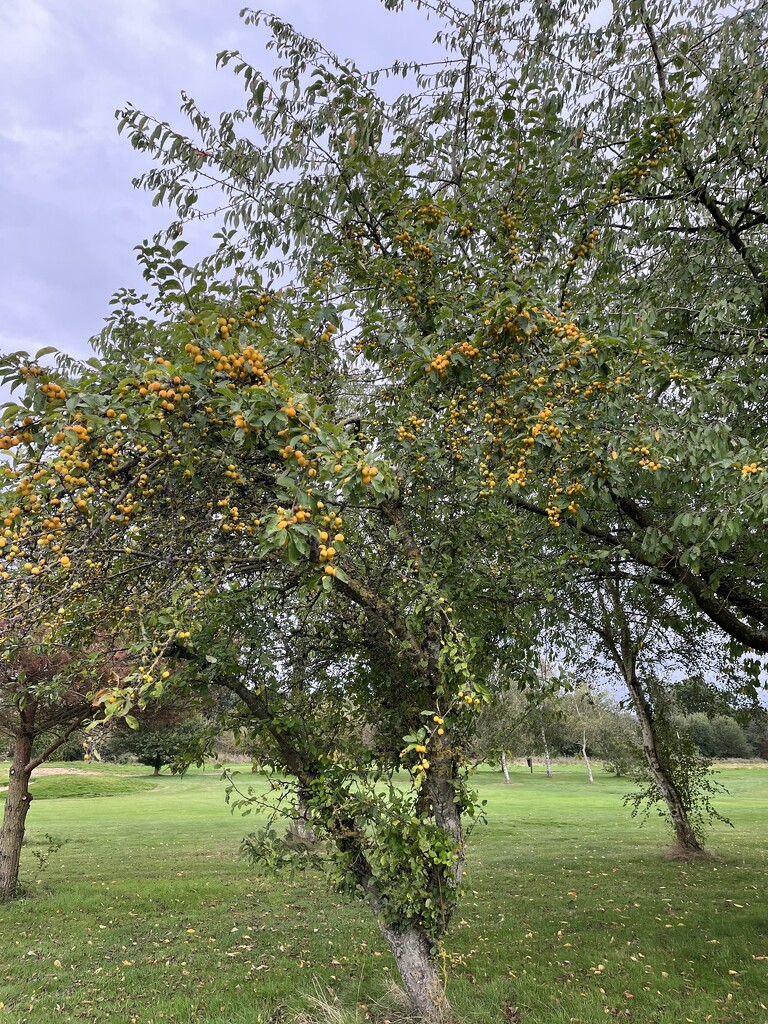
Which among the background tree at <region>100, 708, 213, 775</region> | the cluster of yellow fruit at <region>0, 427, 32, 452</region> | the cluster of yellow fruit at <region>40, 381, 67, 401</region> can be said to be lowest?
the background tree at <region>100, 708, 213, 775</region>

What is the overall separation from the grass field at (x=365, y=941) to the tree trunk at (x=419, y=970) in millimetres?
513

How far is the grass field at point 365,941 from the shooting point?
5.68 meters

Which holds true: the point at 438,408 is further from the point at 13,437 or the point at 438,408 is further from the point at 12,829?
the point at 12,829

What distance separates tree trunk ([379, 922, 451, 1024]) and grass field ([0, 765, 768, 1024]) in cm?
51

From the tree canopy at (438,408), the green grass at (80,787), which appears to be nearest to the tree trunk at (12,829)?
the tree canopy at (438,408)

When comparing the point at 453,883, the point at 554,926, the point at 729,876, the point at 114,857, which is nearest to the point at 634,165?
the point at 453,883

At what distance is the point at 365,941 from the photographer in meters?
7.84

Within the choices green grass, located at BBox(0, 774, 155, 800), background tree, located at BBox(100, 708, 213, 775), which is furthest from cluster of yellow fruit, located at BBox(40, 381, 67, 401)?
green grass, located at BBox(0, 774, 155, 800)

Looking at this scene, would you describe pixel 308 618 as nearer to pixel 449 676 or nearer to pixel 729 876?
pixel 449 676

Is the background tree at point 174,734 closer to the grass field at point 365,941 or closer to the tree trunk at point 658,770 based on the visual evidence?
the grass field at point 365,941

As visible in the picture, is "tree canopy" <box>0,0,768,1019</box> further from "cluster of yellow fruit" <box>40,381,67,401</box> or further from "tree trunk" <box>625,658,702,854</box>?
"tree trunk" <box>625,658,702,854</box>

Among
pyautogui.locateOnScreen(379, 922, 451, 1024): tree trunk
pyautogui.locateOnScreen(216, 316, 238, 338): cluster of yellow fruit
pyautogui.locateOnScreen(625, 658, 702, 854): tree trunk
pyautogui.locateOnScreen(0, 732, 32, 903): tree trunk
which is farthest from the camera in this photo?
pyautogui.locateOnScreen(625, 658, 702, 854): tree trunk

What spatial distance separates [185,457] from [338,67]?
408 centimetres

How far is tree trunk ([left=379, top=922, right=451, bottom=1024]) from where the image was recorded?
4.79m
